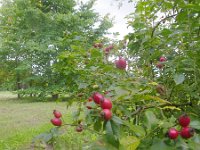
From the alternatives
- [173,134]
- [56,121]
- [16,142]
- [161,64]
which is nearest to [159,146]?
[173,134]

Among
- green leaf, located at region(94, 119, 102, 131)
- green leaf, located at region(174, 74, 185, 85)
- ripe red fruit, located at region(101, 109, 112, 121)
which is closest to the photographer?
ripe red fruit, located at region(101, 109, 112, 121)

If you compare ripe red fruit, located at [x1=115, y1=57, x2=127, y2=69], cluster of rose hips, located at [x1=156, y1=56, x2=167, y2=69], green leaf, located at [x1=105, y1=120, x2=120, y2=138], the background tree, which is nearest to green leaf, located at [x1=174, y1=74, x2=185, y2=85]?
ripe red fruit, located at [x1=115, y1=57, x2=127, y2=69]

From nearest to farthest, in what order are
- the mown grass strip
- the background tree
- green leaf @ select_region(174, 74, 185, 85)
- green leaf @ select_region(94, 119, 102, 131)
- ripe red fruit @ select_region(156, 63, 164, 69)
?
green leaf @ select_region(94, 119, 102, 131) → green leaf @ select_region(174, 74, 185, 85) → ripe red fruit @ select_region(156, 63, 164, 69) → the mown grass strip → the background tree

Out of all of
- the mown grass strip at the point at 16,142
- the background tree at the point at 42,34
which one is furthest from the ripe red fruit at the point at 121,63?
the background tree at the point at 42,34

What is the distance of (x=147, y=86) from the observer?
3.30 feet

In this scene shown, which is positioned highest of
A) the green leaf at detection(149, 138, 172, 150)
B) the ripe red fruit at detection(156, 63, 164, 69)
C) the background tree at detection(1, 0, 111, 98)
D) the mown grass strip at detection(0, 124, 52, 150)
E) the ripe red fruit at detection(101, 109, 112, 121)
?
the background tree at detection(1, 0, 111, 98)

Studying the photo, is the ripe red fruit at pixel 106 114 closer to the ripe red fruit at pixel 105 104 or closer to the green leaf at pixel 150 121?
the ripe red fruit at pixel 105 104

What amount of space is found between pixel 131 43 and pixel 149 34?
0.10 metres

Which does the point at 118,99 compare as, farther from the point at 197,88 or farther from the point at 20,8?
the point at 20,8

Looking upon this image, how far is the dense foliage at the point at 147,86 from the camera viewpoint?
30.8 inches

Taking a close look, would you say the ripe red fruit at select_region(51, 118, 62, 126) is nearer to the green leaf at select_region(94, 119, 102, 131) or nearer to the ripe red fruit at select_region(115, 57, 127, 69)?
the green leaf at select_region(94, 119, 102, 131)

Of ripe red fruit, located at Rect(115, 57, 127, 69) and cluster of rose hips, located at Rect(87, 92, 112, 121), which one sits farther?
ripe red fruit, located at Rect(115, 57, 127, 69)

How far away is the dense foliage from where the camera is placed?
782mm

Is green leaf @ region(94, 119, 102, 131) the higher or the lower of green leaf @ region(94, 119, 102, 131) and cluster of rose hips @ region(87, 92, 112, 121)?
Answer: the lower
